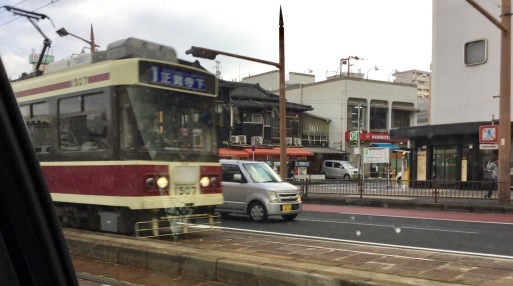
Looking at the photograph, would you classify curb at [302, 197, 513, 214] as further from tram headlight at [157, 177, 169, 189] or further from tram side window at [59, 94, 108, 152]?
tram side window at [59, 94, 108, 152]

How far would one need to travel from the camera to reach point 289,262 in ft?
17.3

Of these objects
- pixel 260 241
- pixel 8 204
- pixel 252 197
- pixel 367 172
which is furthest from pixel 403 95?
pixel 8 204

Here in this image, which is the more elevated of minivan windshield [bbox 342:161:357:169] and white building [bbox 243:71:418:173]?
white building [bbox 243:71:418:173]

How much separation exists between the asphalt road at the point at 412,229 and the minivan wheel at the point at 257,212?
0.18 metres

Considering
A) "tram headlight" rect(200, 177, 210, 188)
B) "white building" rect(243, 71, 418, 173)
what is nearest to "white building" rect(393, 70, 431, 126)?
"white building" rect(243, 71, 418, 173)

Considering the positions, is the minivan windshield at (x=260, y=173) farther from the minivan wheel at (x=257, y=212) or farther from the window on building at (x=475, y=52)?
the window on building at (x=475, y=52)

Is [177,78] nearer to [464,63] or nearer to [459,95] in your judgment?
[459,95]

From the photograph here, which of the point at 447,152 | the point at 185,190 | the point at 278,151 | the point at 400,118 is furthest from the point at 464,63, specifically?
the point at 185,190

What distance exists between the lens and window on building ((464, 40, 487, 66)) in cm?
2222

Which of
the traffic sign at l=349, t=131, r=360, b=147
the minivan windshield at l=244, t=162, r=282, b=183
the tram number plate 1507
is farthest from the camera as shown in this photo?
the traffic sign at l=349, t=131, r=360, b=147

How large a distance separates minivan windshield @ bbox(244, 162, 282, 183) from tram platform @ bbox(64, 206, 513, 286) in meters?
4.23

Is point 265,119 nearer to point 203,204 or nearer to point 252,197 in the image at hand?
point 252,197

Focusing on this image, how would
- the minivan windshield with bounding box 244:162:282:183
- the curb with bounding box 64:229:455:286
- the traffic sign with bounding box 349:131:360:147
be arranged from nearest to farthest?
1. the curb with bounding box 64:229:455:286
2. the minivan windshield with bounding box 244:162:282:183
3. the traffic sign with bounding box 349:131:360:147

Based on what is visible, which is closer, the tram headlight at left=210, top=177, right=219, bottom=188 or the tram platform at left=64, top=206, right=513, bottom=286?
the tram platform at left=64, top=206, right=513, bottom=286
